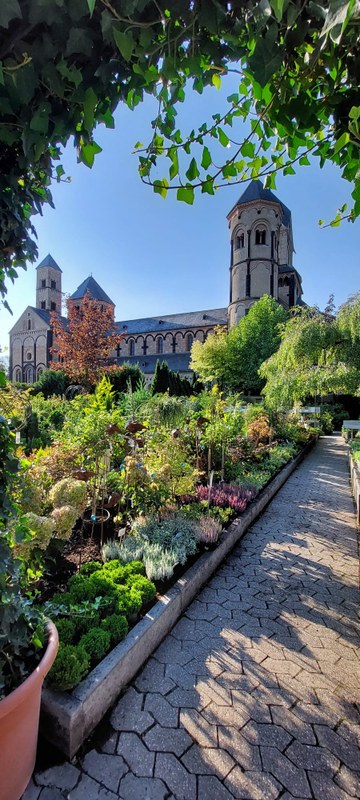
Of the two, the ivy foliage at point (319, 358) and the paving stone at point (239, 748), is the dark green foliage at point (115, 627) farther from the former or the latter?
the ivy foliage at point (319, 358)

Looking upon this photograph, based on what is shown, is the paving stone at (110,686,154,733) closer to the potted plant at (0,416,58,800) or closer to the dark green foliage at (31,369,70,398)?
the potted plant at (0,416,58,800)

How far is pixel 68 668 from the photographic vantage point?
1.82 m

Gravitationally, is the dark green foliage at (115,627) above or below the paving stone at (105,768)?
above

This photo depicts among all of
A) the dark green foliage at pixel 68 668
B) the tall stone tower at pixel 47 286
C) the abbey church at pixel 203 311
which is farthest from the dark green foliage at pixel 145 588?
the tall stone tower at pixel 47 286

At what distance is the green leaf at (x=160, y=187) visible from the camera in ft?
5.54

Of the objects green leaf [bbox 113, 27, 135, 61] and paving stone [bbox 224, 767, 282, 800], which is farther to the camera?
paving stone [bbox 224, 767, 282, 800]

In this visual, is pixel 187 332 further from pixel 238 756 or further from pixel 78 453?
pixel 238 756

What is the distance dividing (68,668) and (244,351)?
1051 inches

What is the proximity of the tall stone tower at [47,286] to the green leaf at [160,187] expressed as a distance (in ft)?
169

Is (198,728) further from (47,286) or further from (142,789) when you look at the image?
(47,286)

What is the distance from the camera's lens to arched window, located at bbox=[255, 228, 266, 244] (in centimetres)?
3497

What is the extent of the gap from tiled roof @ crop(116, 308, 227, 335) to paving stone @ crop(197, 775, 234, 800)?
1572 inches

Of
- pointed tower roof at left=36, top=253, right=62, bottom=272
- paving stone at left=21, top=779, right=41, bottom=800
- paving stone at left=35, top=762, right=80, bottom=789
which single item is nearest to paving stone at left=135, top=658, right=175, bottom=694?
paving stone at left=35, top=762, right=80, bottom=789

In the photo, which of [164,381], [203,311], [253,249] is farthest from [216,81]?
[203,311]
